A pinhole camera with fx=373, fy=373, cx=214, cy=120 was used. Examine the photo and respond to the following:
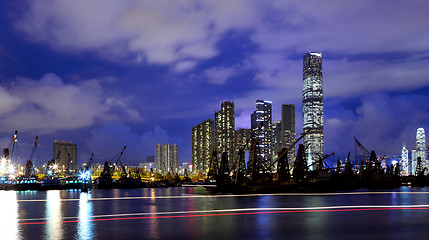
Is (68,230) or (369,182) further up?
(68,230)

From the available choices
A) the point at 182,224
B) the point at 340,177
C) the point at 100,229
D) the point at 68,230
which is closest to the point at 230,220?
the point at 182,224

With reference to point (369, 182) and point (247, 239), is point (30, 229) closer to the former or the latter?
point (247, 239)

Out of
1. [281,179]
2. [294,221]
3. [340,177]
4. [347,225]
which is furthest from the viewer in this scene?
[340,177]

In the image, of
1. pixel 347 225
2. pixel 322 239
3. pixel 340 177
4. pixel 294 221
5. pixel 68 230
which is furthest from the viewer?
pixel 340 177

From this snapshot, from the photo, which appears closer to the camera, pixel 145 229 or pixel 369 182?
pixel 145 229

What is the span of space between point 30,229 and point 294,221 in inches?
879

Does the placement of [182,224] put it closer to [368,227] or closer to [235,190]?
[368,227]

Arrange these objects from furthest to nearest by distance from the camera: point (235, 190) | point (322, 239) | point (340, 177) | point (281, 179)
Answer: point (340, 177), point (281, 179), point (235, 190), point (322, 239)

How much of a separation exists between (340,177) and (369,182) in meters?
16.2

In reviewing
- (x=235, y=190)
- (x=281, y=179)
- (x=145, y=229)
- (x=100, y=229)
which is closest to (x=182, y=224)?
(x=145, y=229)

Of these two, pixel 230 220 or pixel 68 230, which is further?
pixel 230 220

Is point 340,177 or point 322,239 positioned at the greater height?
point 322,239

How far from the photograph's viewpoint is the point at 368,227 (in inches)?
1164

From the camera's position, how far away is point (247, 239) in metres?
24.2
